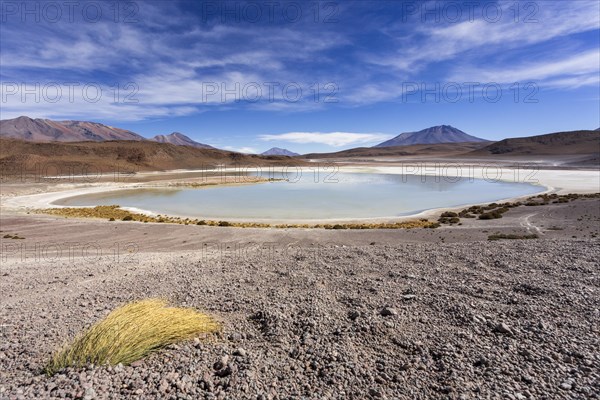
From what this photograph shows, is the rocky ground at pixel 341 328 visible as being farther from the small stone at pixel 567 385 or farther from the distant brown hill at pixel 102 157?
the distant brown hill at pixel 102 157

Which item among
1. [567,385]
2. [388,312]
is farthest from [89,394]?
[567,385]

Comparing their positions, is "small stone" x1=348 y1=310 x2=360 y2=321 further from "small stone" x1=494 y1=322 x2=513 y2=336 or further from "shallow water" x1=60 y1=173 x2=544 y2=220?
"shallow water" x1=60 y1=173 x2=544 y2=220

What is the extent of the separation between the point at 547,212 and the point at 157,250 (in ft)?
68.6

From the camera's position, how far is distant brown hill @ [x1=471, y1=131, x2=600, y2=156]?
120375mm

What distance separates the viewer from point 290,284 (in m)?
6.41

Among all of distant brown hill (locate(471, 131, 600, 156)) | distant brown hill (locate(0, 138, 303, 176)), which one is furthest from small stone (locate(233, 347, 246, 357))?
distant brown hill (locate(471, 131, 600, 156))

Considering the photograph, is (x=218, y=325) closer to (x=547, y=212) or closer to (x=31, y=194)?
(x=547, y=212)

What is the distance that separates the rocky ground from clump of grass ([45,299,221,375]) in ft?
0.56

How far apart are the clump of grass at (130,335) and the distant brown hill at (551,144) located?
142 m

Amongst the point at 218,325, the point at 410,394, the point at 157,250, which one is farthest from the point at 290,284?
the point at 157,250

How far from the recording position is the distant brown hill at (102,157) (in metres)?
65.1

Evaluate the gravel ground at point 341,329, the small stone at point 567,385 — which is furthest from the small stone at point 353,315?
the small stone at point 567,385

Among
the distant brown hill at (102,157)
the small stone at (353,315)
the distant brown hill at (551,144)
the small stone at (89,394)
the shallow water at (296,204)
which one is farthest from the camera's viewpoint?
the distant brown hill at (551,144)

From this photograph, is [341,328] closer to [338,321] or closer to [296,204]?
[338,321]
